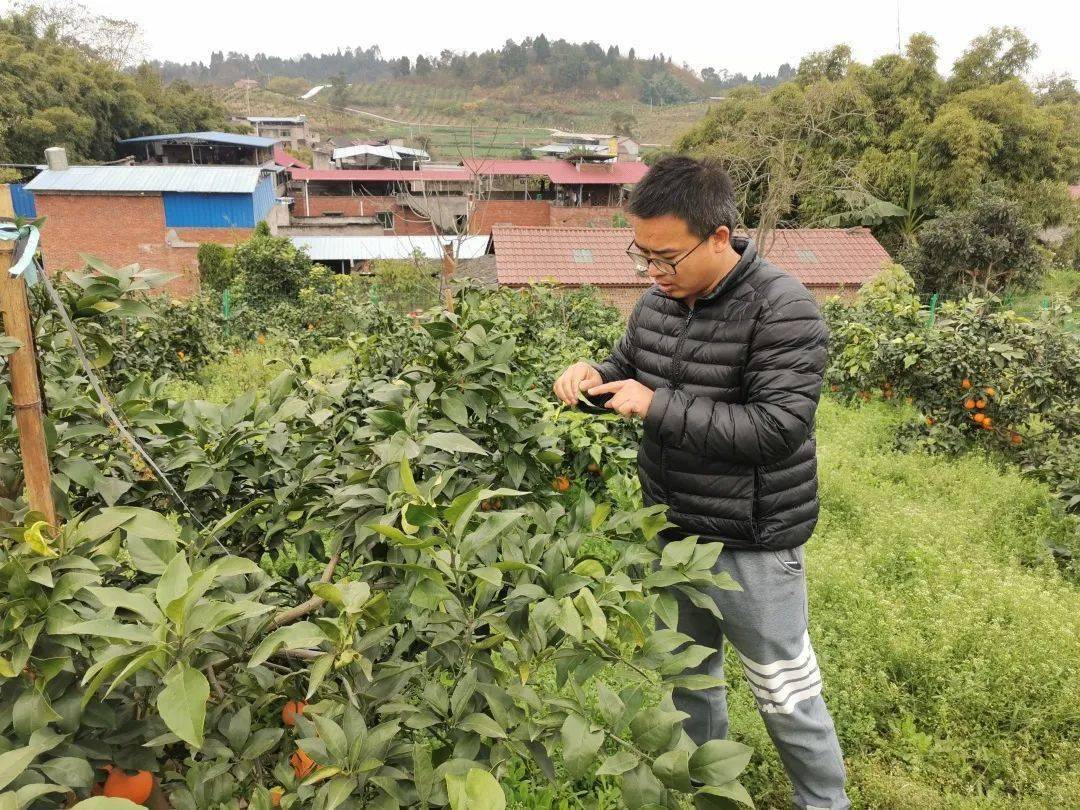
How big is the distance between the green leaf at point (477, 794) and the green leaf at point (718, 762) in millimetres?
271

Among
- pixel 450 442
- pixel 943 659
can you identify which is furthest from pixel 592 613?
pixel 943 659

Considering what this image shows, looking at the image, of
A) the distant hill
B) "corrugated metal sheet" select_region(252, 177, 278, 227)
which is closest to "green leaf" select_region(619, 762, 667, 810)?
"corrugated metal sheet" select_region(252, 177, 278, 227)

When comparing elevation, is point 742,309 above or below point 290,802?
above

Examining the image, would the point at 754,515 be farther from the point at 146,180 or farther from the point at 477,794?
the point at 146,180

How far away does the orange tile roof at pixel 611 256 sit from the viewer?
11.9 m

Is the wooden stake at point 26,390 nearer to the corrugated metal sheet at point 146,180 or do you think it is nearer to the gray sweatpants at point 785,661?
the gray sweatpants at point 785,661

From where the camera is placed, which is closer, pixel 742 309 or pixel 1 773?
pixel 1 773

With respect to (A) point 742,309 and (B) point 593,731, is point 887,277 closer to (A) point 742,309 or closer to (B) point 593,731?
(A) point 742,309

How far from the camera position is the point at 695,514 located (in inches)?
64.7

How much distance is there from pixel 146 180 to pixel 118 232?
155 centimetres

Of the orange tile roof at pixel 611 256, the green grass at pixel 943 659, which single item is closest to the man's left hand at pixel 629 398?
the green grass at pixel 943 659

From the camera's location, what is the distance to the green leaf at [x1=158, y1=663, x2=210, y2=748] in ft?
2.35

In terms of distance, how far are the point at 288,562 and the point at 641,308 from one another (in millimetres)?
1002

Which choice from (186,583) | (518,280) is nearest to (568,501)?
(186,583)
